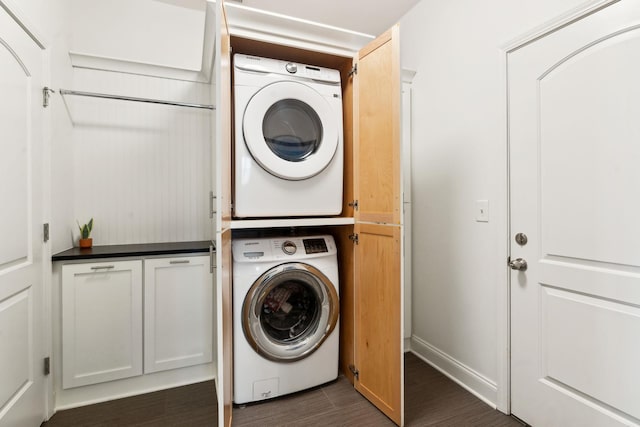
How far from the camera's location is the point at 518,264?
1627 mm

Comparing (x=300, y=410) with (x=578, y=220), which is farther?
(x=300, y=410)

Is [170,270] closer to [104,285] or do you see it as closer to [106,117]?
[104,285]

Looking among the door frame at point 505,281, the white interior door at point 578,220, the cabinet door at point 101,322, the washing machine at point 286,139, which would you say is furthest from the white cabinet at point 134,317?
the white interior door at point 578,220

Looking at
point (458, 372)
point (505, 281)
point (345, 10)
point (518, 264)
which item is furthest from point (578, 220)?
point (345, 10)

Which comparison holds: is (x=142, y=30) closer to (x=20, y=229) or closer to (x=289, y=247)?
(x=20, y=229)

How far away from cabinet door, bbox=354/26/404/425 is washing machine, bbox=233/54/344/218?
18 centimetres

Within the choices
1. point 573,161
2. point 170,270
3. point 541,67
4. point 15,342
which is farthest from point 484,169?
point 15,342

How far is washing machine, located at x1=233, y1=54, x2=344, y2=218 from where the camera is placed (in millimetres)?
1710

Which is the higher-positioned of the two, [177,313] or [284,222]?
[284,222]

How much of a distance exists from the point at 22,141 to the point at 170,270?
984 mm

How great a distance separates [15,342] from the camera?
137 cm

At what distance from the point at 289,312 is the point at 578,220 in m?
1.63

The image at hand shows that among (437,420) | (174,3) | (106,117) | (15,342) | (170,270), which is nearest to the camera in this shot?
(15,342)

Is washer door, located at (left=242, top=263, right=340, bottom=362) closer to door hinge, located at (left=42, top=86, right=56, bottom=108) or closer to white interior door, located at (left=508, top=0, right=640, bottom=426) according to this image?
white interior door, located at (left=508, top=0, right=640, bottom=426)
